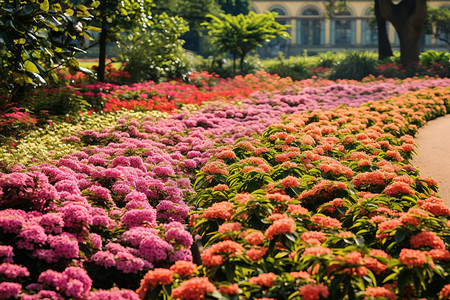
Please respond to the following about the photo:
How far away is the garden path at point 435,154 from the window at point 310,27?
3915 centimetres

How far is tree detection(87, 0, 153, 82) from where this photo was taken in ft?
32.7

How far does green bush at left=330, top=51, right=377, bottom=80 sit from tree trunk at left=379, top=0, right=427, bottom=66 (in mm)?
1402

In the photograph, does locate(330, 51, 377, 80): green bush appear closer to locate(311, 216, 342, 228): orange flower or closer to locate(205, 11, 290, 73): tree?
locate(205, 11, 290, 73): tree

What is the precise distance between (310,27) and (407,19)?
29403 millimetres

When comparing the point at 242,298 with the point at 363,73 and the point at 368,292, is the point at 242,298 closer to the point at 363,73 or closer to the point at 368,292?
the point at 368,292

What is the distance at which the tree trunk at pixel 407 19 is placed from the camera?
1861 centimetres

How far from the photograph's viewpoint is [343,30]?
48.9 meters

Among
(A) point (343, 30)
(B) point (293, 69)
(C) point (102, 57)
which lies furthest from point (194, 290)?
(A) point (343, 30)

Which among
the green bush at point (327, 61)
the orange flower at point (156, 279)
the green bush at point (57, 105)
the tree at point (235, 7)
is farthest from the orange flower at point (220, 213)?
the tree at point (235, 7)

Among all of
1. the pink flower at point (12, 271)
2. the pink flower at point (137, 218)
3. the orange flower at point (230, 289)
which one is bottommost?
the pink flower at point (137, 218)

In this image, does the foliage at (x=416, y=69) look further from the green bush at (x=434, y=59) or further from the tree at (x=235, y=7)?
the tree at (x=235, y=7)

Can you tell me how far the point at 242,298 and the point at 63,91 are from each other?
7.31 meters

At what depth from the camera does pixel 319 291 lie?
2.14 metres

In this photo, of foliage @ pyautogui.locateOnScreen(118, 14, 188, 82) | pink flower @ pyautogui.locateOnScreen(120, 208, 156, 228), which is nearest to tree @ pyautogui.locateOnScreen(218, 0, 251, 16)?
foliage @ pyautogui.locateOnScreen(118, 14, 188, 82)
